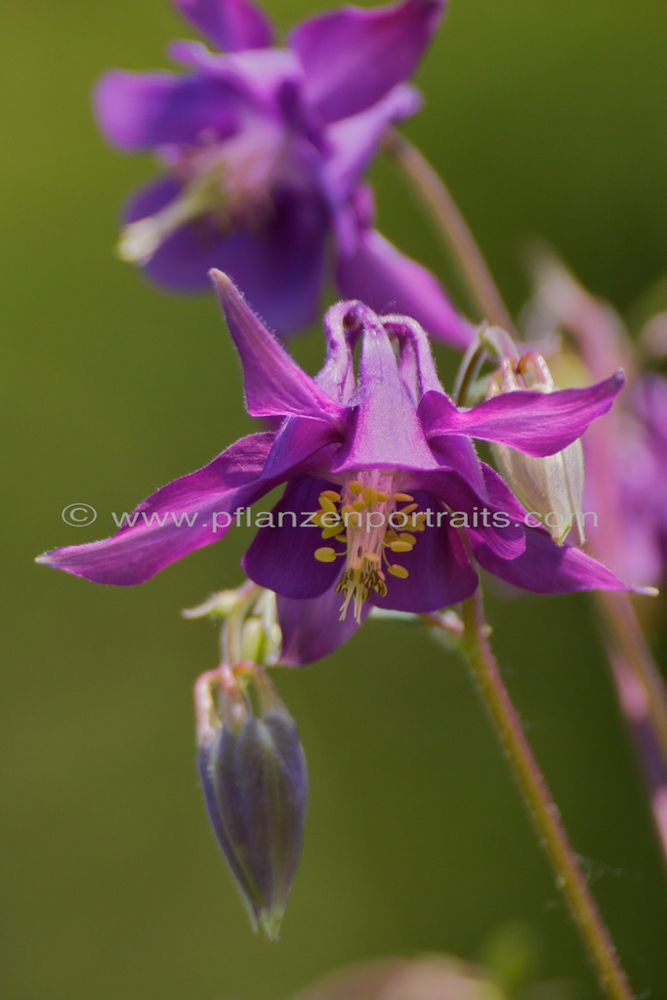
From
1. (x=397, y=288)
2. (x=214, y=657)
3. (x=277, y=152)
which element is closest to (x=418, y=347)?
(x=397, y=288)

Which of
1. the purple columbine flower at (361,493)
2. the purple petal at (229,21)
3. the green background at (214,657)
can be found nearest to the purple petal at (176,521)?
the purple columbine flower at (361,493)

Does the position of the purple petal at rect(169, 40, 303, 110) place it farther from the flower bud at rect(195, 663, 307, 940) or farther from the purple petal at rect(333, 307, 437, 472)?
the flower bud at rect(195, 663, 307, 940)

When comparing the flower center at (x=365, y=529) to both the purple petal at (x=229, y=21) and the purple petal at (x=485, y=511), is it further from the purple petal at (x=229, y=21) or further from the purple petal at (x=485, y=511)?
the purple petal at (x=229, y=21)

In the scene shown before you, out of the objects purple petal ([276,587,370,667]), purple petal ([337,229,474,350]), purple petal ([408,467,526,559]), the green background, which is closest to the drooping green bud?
purple petal ([276,587,370,667])

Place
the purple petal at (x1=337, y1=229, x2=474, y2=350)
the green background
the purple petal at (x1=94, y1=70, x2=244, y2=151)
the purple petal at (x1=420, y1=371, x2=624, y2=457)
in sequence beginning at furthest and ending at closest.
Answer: the green background → the purple petal at (x1=94, y1=70, x2=244, y2=151) → the purple petal at (x1=337, y1=229, x2=474, y2=350) → the purple petal at (x1=420, y1=371, x2=624, y2=457)

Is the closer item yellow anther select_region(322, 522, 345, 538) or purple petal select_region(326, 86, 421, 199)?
yellow anther select_region(322, 522, 345, 538)

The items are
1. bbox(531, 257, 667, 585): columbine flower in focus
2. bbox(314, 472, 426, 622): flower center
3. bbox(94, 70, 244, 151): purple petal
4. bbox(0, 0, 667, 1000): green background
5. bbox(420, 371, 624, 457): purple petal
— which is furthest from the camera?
bbox(0, 0, 667, 1000): green background

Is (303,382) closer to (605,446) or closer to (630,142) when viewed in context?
(605,446)

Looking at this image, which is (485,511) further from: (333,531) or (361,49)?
(361,49)
